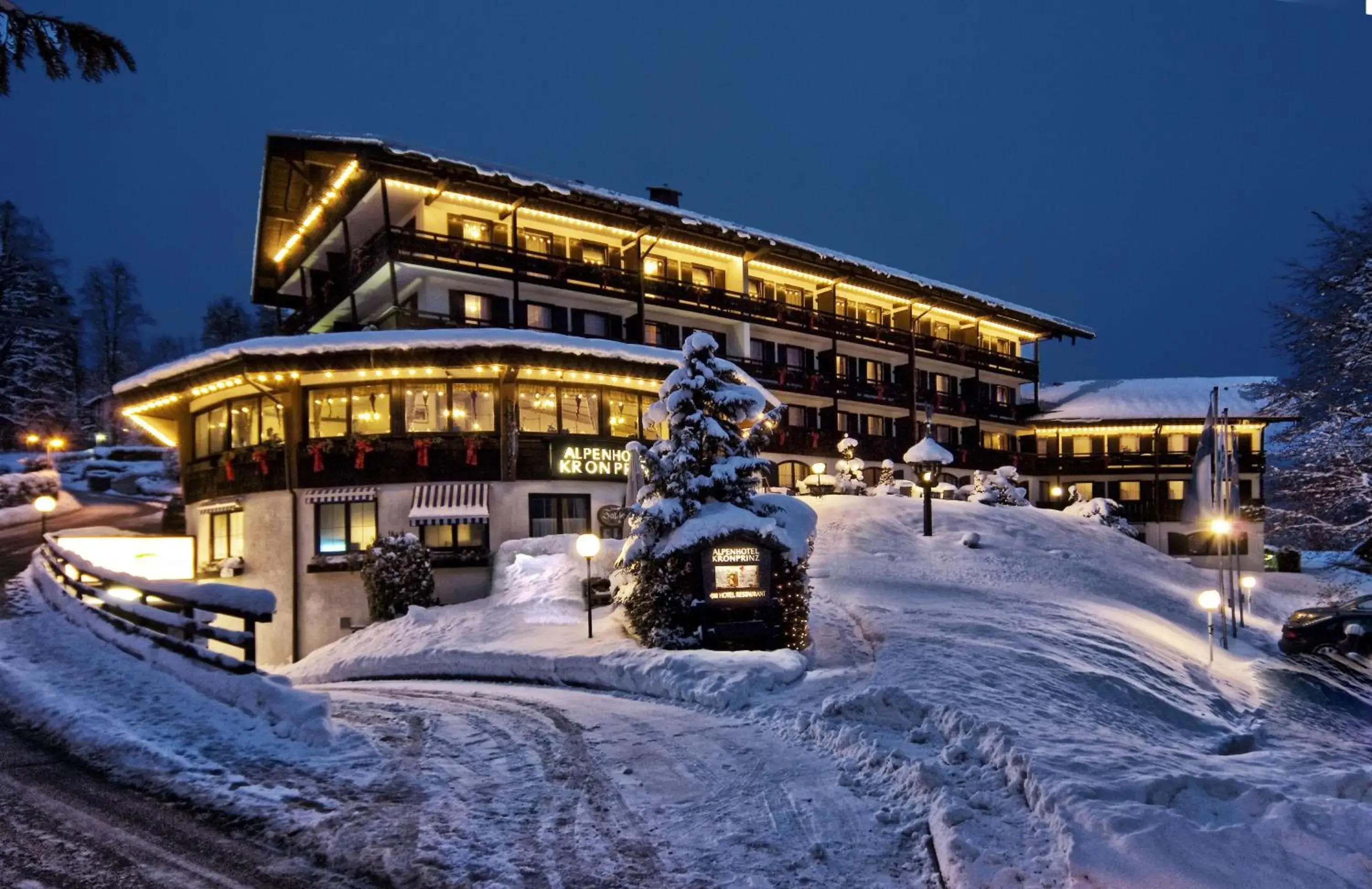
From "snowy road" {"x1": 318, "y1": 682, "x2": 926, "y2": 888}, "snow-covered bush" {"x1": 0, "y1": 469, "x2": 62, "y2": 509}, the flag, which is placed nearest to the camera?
"snowy road" {"x1": 318, "y1": 682, "x2": 926, "y2": 888}

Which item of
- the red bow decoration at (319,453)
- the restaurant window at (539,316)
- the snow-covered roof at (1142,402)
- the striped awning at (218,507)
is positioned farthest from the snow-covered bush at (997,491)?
Result: the striped awning at (218,507)

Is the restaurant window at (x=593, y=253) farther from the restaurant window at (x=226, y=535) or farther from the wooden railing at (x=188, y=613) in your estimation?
the wooden railing at (x=188, y=613)

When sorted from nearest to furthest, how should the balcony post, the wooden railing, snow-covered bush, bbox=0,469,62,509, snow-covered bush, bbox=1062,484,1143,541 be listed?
the wooden railing → the balcony post → snow-covered bush, bbox=1062,484,1143,541 → snow-covered bush, bbox=0,469,62,509

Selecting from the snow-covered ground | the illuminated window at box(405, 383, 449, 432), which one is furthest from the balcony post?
the snow-covered ground

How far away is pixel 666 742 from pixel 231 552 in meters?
22.7

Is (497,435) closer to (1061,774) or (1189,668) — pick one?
(1189,668)

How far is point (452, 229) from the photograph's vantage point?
101 feet

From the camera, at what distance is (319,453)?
84.2ft

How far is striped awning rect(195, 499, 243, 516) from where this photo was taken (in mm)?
27031

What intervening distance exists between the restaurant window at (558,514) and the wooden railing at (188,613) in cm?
1224

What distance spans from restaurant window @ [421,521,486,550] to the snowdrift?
0.95 metres

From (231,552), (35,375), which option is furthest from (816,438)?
(35,375)

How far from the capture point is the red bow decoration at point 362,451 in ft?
83.1

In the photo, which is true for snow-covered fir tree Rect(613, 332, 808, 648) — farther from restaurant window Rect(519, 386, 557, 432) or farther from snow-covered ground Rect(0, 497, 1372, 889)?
restaurant window Rect(519, 386, 557, 432)
